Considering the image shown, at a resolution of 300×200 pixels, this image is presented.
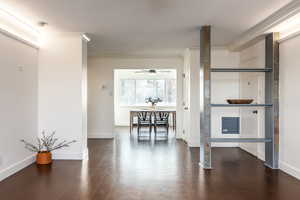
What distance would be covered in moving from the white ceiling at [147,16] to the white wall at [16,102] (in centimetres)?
59

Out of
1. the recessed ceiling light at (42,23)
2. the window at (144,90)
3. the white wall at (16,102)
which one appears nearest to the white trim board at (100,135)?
the white wall at (16,102)

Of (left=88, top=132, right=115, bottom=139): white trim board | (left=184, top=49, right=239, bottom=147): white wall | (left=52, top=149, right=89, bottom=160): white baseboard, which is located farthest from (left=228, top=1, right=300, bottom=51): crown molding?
(left=88, top=132, right=115, bottom=139): white trim board

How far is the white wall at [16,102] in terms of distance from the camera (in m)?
3.29

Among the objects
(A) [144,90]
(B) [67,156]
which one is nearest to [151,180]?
(B) [67,156]

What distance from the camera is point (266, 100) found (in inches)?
154

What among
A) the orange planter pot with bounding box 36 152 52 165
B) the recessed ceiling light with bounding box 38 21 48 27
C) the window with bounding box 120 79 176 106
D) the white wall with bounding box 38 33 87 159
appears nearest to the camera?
the recessed ceiling light with bounding box 38 21 48 27

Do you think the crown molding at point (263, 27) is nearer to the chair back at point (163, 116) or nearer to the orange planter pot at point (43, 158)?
the chair back at point (163, 116)

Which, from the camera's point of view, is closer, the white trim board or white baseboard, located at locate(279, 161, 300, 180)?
white baseboard, located at locate(279, 161, 300, 180)

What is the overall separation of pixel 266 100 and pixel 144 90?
6.57 metres

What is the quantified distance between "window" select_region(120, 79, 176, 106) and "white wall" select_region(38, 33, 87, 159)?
5.77 m

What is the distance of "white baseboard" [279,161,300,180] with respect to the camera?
3350 millimetres

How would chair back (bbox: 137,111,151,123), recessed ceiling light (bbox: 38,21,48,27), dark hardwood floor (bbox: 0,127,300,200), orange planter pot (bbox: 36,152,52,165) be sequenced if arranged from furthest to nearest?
chair back (bbox: 137,111,151,123) → orange planter pot (bbox: 36,152,52,165) → recessed ceiling light (bbox: 38,21,48,27) → dark hardwood floor (bbox: 0,127,300,200)

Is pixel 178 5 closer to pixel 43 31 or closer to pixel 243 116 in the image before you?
pixel 43 31

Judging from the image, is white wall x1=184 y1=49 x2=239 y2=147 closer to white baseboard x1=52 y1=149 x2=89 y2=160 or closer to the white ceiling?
the white ceiling
